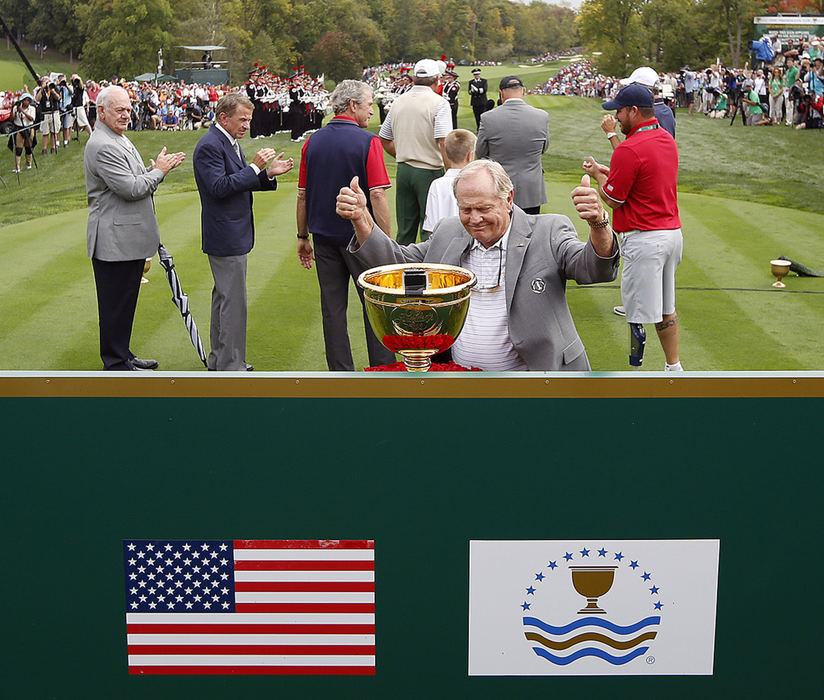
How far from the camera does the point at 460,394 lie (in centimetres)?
305

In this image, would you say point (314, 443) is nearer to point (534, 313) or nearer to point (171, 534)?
point (171, 534)

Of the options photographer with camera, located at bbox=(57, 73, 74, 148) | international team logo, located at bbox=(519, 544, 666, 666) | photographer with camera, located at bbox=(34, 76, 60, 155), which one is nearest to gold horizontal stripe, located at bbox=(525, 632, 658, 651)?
international team logo, located at bbox=(519, 544, 666, 666)

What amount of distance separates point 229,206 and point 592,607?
440 cm

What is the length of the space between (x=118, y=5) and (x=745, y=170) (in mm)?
14407

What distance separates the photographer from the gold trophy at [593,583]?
319 centimetres

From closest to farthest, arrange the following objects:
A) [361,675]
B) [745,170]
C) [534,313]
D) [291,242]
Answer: [361,675] < [534,313] < [291,242] < [745,170]

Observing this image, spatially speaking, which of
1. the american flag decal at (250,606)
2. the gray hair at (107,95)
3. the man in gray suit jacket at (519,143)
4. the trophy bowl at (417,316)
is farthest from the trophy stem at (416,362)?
→ the man in gray suit jacket at (519,143)

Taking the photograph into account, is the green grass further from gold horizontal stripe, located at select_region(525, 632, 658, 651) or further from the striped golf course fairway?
gold horizontal stripe, located at select_region(525, 632, 658, 651)

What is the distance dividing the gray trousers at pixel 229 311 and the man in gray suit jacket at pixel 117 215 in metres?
0.53

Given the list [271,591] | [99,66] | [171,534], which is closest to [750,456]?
[271,591]

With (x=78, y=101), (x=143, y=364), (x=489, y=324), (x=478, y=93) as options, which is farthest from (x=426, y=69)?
(x=78, y=101)

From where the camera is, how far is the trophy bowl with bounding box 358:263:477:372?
10.8ft

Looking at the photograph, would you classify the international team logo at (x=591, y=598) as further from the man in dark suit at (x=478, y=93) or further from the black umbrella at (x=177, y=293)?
the man in dark suit at (x=478, y=93)

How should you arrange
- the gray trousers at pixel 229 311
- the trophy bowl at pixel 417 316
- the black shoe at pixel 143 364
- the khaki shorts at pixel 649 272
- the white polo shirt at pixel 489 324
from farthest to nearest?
1. the black shoe at pixel 143 364
2. the gray trousers at pixel 229 311
3. the khaki shorts at pixel 649 272
4. the white polo shirt at pixel 489 324
5. the trophy bowl at pixel 417 316
